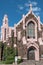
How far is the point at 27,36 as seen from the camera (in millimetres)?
50406

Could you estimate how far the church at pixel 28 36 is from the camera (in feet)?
161

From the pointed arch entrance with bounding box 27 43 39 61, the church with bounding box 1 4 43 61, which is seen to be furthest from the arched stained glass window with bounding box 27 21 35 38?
the pointed arch entrance with bounding box 27 43 39 61

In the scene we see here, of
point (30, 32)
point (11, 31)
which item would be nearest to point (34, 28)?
point (30, 32)

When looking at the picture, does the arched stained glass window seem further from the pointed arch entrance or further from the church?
the pointed arch entrance

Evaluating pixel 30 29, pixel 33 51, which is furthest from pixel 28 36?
pixel 33 51

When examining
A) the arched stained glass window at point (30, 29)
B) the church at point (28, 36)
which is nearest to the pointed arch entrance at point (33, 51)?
the church at point (28, 36)

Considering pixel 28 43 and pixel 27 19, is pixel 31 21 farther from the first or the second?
pixel 28 43

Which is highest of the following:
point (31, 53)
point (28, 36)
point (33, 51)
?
point (28, 36)

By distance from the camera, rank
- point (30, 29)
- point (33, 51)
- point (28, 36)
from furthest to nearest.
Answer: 1. point (30, 29)
2. point (28, 36)
3. point (33, 51)

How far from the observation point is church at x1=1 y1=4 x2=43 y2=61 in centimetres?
4897

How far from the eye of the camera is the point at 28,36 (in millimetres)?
50469

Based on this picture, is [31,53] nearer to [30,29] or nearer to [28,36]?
[28,36]

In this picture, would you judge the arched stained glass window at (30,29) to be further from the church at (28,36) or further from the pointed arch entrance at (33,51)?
the pointed arch entrance at (33,51)

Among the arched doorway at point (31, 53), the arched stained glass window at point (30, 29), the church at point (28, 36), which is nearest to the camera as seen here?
the church at point (28, 36)
